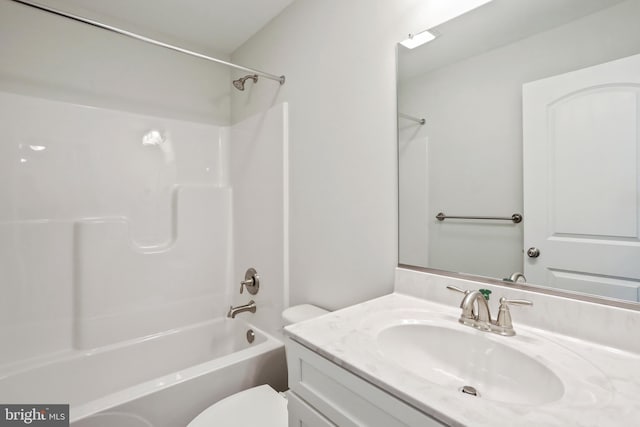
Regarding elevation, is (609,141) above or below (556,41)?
below

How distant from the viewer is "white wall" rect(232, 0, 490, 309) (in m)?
1.26

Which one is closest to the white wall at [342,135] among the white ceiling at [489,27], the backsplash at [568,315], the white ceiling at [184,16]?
the white ceiling at [489,27]

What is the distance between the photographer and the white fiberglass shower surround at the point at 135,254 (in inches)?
61.1

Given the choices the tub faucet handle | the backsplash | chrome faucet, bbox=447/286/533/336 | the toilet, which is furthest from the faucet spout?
the tub faucet handle

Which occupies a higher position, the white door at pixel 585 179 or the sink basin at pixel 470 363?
the white door at pixel 585 179

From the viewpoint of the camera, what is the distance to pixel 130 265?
1.90 meters

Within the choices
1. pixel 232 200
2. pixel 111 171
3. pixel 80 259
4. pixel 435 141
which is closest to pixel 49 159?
pixel 111 171

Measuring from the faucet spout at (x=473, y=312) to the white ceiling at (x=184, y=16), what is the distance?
181 cm

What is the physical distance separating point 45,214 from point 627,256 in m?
2.46

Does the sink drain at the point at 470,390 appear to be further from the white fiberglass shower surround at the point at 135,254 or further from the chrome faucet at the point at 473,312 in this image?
the white fiberglass shower surround at the point at 135,254

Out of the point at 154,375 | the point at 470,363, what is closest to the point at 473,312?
the point at 470,363

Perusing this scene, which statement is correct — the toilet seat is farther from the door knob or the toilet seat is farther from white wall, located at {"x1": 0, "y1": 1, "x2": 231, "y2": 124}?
white wall, located at {"x1": 0, "y1": 1, "x2": 231, "y2": 124}

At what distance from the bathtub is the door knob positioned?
49.9 inches

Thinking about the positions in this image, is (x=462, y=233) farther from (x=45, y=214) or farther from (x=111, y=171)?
(x=45, y=214)
